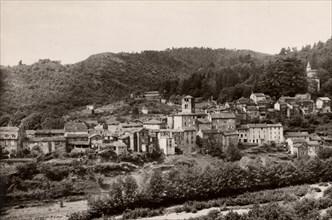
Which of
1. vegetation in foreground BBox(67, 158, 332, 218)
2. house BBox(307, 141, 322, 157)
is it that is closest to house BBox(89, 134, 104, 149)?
vegetation in foreground BBox(67, 158, 332, 218)

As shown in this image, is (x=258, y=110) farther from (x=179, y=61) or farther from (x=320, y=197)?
(x=179, y=61)

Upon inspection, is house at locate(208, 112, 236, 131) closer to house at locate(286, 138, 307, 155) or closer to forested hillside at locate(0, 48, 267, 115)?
house at locate(286, 138, 307, 155)

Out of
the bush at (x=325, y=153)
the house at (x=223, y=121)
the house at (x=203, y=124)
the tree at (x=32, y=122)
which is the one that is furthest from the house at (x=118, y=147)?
the bush at (x=325, y=153)

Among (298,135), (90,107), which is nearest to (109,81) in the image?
(90,107)

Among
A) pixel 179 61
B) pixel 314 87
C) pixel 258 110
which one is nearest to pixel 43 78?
pixel 258 110

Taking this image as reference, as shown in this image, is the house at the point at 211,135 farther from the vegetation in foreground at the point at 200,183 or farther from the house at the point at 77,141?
the house at the point at 77,141

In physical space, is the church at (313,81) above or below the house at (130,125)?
above

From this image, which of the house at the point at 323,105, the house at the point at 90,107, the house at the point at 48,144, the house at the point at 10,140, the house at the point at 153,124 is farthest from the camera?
the house at the point at 90,107
